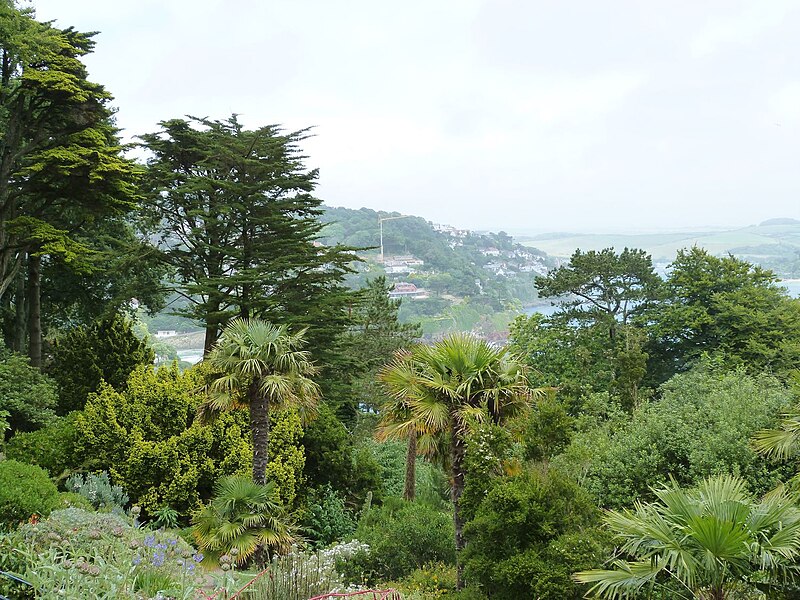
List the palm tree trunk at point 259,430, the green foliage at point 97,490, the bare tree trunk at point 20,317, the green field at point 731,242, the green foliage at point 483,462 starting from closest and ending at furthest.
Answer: the green foliage at point 483,462 < the palm tree trunk at point 259,430 < the green foliage at point 97,490 < the bare tree trunk at point 20,317 < the green field at point 731,242

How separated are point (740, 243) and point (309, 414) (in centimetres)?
7500

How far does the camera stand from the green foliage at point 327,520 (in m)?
13.0

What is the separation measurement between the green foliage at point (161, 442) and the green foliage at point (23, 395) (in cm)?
129

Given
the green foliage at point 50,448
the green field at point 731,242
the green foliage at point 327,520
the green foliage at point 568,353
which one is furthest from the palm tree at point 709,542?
the green field at point 731,242

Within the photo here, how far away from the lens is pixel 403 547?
9.59m

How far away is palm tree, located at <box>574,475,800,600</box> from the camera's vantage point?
15.9 ft

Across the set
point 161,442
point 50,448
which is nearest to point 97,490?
point 161,442

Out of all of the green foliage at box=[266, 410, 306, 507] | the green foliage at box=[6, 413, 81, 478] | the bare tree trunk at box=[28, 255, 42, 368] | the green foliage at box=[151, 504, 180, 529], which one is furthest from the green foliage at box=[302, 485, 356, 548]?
the bare tree trunk at box=[28, 255, 42, 368]

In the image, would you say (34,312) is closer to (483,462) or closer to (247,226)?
(247,226)

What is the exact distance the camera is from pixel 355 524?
13445 millimetres

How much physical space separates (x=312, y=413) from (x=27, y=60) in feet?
37.3

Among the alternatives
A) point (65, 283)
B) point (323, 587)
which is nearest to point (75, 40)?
point (65, 283)

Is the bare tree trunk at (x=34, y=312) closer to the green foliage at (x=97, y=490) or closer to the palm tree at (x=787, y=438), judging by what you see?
the green foliage at (x=97, y=490)

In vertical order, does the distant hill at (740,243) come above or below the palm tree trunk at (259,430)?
above
